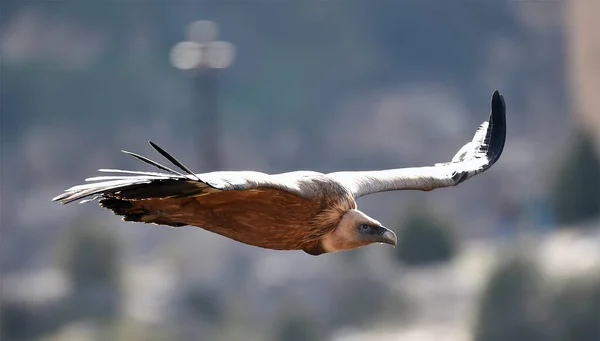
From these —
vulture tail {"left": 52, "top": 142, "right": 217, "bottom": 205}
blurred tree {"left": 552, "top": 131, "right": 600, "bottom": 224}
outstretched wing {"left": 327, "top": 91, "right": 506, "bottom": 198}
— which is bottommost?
vulture tail {"left": 52, "top": 142, "right": 217, "bottom": 205}

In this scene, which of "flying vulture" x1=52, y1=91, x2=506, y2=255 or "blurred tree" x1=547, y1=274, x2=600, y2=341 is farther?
"blurred tree" x1=547, y1=274, x2=600, y2=341

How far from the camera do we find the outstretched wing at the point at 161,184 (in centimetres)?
718

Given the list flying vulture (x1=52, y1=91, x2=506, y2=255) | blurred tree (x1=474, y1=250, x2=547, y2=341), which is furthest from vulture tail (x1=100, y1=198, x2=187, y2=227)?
blurred tree (x1=474, y1=250, x2=547, y2=341)

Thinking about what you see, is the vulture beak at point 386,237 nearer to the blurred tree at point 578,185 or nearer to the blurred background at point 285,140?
the blurred background at point 285,140

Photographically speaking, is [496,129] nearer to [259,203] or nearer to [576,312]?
[259,203]

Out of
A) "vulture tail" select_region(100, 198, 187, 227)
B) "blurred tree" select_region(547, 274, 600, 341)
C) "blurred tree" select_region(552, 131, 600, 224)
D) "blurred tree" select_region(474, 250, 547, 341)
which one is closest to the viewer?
"vulture tail" select_region(100, 198, 187, 227)

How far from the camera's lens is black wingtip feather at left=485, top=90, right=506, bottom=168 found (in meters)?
10.1

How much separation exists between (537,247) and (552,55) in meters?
25.5

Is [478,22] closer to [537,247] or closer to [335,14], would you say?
[335,14]

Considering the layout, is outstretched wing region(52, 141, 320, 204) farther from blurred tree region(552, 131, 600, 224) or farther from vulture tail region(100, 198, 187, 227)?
blurred tree region(552, 131, 600, 224)

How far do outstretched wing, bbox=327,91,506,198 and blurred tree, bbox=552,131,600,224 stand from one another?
96.9ft

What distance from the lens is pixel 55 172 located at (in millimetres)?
55188

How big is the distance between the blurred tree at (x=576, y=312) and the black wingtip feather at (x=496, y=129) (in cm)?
2242

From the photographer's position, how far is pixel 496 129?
10.2 m
